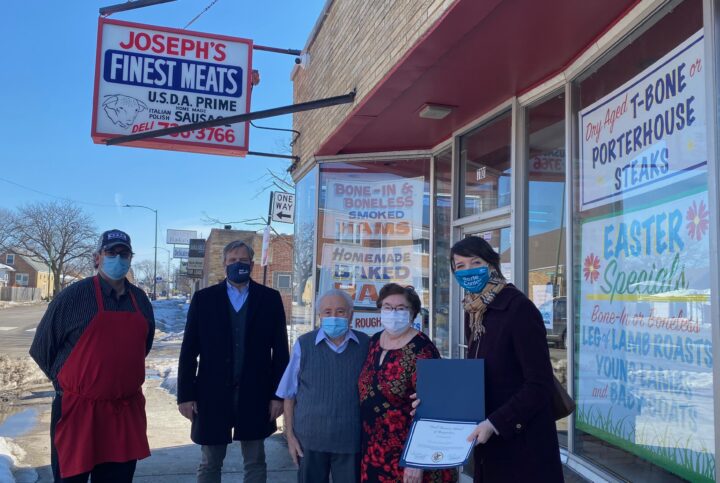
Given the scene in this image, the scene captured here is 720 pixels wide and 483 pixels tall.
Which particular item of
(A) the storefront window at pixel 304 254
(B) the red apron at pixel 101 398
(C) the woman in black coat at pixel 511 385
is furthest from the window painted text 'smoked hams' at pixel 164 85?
(C) the woman in black coat at pixel 511 385

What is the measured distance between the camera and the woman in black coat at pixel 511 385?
95.7 inches

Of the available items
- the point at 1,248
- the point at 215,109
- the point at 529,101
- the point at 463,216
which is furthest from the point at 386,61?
the point at 1,248

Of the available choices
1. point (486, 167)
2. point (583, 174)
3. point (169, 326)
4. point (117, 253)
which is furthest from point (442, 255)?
point (169, 326)

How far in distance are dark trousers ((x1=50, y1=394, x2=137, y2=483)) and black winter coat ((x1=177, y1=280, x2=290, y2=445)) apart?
47cm

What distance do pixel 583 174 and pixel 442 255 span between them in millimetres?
2738

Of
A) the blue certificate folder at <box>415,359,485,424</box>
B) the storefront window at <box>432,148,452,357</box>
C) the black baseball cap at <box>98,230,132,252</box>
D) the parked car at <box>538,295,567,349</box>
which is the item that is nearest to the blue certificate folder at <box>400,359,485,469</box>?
the blue certificate folder at <box>415,359,485,424</box>

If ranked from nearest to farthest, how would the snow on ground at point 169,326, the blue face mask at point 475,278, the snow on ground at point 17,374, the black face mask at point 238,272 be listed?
the blue face mask at point 475,278 → the black face mask at point 238,272 → the snow on ground at point 17,374 → the snow on ground at point 169,326

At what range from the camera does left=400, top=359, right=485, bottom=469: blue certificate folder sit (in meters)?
2.52

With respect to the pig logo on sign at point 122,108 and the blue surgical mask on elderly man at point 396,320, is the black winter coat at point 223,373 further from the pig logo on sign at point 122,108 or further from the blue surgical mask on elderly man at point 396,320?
the pig logo on sign at point 122,108

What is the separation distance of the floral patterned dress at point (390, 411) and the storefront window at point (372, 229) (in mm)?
4141

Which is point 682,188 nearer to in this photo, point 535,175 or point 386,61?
point 535,175

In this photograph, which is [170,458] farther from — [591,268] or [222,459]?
[591,268]

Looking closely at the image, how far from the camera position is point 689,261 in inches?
127

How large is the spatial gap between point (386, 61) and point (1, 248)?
237 feet
